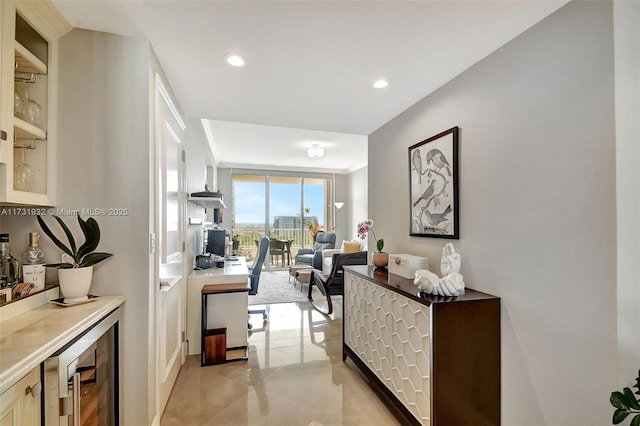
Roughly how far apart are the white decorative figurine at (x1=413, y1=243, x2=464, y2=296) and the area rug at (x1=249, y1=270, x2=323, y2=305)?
340 cm

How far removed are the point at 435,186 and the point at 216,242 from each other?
2.72 m

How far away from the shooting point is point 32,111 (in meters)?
1.46

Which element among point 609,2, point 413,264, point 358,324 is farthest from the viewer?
point 358,324

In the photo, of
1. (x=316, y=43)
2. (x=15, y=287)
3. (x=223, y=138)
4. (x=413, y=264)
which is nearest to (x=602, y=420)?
(x=413, y=264)

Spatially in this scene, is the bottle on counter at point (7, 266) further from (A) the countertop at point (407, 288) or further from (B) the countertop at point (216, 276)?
(A) the countertop at point (407, 288)

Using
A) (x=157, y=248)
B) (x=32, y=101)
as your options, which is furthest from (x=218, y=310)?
(x=32, y=101)

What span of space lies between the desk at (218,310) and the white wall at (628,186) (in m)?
2.68

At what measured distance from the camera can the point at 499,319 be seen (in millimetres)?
1728

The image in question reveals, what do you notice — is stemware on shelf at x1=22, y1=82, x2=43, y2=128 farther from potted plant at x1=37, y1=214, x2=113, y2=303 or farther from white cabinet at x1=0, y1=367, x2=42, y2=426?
white cabinet at x1=0, y1=367, x2=42, y2=426

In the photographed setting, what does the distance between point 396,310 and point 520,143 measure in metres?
1.27

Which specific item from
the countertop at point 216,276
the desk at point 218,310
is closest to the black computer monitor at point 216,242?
the countertop at point 216,276

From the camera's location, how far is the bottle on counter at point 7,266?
4.37 feet

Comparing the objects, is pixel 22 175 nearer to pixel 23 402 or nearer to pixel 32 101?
pixel 32 101

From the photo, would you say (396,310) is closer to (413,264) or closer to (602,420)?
(413,264)
